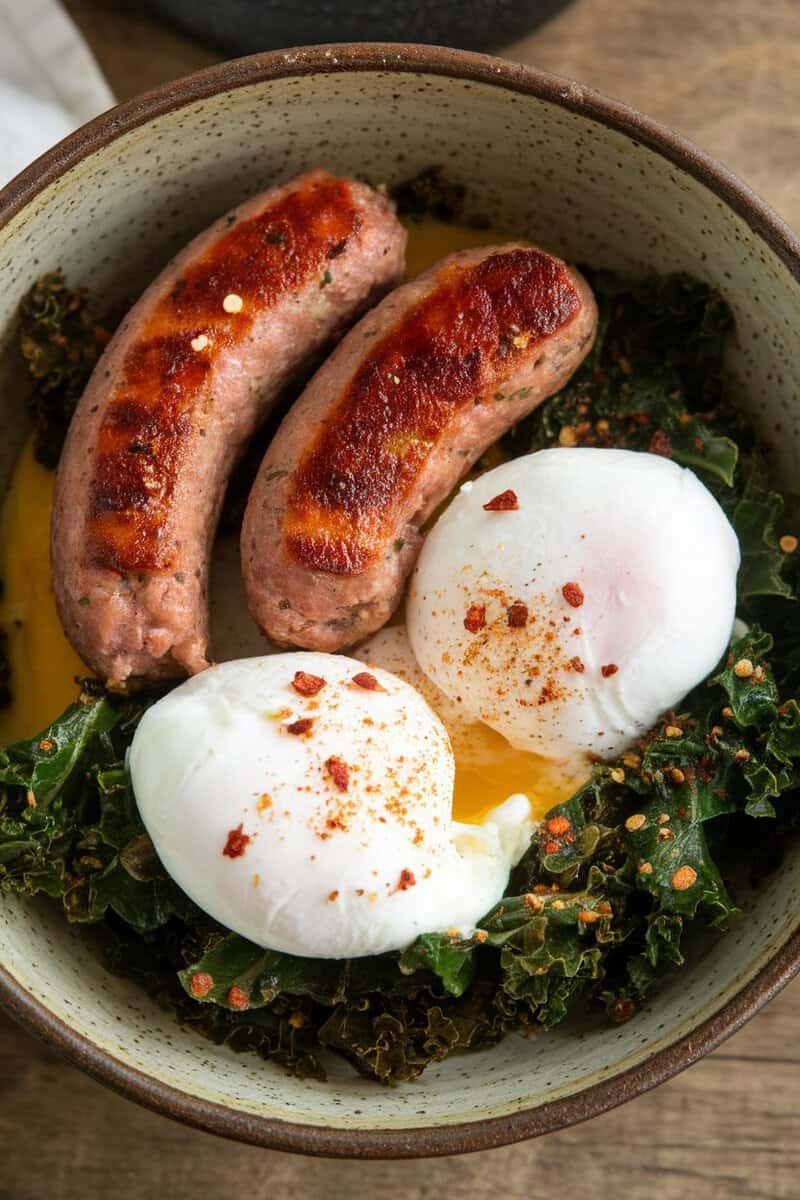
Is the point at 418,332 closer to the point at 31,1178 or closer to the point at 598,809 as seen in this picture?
the point at 598,809

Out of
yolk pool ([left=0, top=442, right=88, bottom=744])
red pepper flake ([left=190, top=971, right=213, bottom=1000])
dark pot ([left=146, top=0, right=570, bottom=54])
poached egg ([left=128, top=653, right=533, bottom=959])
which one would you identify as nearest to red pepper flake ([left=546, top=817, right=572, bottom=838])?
poached egg ([left=128, top=653, right=533, bottom=959])

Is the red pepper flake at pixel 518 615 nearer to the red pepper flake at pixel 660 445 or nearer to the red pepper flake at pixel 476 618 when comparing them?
the red pepper flake at pixel 476 618

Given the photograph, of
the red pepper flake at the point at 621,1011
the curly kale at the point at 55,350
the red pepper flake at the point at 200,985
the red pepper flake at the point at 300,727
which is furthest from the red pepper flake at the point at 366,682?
the curly kale at the point at 55,350

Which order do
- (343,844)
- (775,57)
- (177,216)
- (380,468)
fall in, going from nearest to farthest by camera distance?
1. (343,844)
2. (380,468)
3. (177,216)
4. (775,57)

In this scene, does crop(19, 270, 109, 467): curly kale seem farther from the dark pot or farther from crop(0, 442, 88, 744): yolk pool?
the dark pot

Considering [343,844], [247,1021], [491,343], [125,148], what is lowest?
[247,1021]

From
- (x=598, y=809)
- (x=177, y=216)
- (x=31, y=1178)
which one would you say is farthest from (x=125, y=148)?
(x=31, y=1178)

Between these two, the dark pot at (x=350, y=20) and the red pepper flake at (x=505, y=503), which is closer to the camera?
the red pepper flake at (x=505, y=503)
